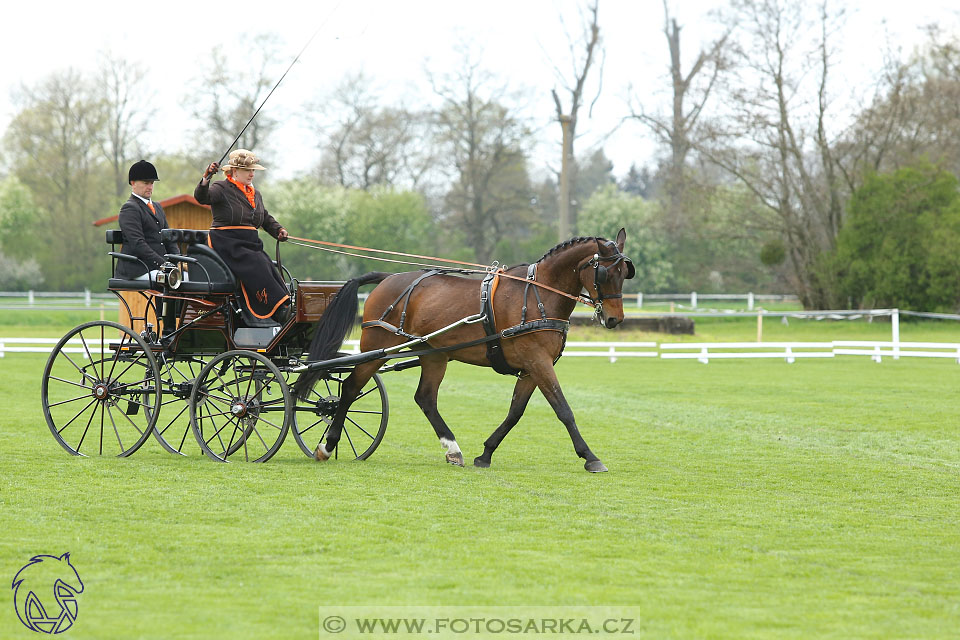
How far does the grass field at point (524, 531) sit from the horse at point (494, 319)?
0.49 m

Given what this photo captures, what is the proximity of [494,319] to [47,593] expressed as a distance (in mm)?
4512

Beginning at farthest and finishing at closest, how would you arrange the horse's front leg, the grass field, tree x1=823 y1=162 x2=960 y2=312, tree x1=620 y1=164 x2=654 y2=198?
tree x1=620 y1=164 x2=654 y2=198, tree x1=823 y1=162 x2=960 y2=312, the horse's front leg, the grass field

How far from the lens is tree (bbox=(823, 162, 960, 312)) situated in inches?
1278

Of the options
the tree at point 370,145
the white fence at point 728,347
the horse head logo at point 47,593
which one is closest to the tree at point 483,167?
the tree at point 370,145

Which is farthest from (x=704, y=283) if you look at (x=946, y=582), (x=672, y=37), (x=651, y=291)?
(x=946, y=582)

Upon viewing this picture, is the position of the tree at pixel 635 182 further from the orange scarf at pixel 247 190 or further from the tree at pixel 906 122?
the orange scarf at pixel 247 190

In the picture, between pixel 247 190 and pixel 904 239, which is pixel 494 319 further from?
pixel 904 239

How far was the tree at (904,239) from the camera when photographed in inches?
1278

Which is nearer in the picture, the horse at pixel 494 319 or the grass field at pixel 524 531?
the grass field at pixel 524 531

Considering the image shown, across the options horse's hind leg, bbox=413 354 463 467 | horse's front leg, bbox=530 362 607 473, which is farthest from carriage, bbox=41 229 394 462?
horse's front leg, bbox=530 362 607 473

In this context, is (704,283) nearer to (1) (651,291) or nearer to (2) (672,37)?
(1) (651,291)

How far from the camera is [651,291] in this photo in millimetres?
48844

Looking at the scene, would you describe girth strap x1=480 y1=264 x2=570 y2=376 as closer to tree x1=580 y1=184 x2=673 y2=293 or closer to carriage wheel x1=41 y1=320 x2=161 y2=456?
carriage wheel x1=41 y1=320 x2=161 y2=456

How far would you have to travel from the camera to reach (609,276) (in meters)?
8.20
